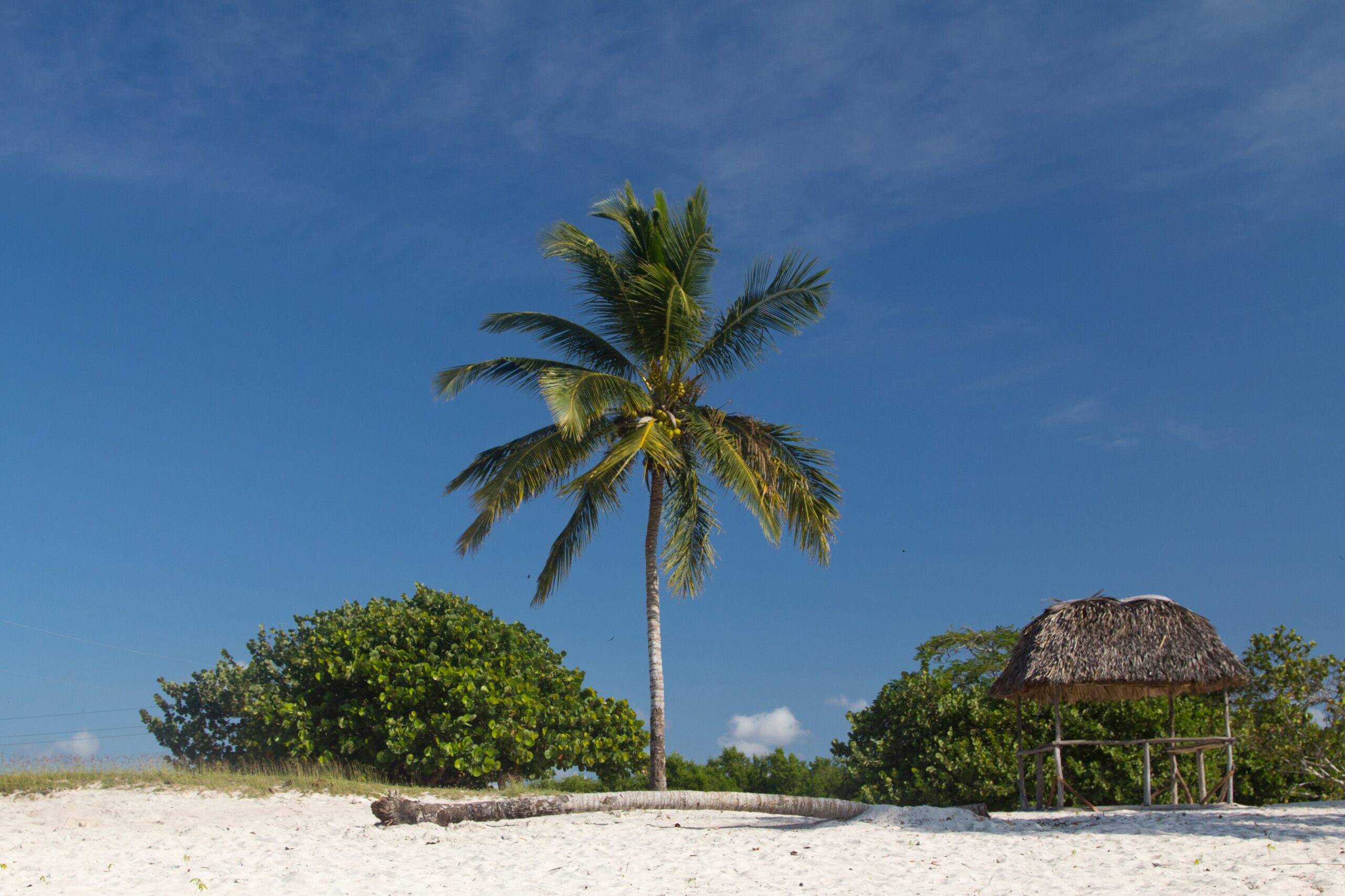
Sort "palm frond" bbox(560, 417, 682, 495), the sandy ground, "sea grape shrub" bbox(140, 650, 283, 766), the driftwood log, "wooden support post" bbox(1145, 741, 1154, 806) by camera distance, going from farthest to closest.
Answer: "sea grape shrub" bbox(140, 650, 283, 766) → "palm frond" bbox(560, 417, 682, 495) → "wooden support post" bbox(1145, 741, 1154, 806) → the driftwood log → the sandy ground

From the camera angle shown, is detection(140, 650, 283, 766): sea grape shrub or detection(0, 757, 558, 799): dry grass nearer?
detection(0, 757, 558, 799): dry grass

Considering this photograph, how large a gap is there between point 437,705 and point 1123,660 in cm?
1086

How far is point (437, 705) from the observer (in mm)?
17875

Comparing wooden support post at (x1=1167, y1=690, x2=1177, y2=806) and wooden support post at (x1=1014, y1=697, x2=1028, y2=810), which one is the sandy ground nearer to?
wooden support post at (x1=1167, y1=690, x2=1177, y2=806)

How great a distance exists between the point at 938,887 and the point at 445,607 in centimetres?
1301

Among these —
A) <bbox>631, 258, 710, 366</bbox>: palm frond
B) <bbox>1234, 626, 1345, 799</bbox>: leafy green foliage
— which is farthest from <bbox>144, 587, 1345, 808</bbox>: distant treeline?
<bbox>631, 258, 710, 366</bbox>: palm frond

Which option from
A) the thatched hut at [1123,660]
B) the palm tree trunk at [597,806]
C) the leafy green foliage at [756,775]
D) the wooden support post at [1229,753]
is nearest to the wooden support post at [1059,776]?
the thatched hut at [1123,660]

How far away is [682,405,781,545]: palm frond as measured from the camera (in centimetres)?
1546

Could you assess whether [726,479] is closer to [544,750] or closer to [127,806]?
[544,750]

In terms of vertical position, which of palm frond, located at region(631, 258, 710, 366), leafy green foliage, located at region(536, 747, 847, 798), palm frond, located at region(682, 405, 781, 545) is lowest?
leafy green foliage, located at region(536, 747, 847, 798)

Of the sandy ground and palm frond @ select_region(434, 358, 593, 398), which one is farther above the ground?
palm frond @ select_region(434, 358, 593, 398)

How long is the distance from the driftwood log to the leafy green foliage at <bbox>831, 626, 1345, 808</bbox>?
4255mm

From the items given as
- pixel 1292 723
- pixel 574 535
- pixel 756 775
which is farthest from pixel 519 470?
pixel 756 775

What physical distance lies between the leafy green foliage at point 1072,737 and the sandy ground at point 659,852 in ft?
11.6
